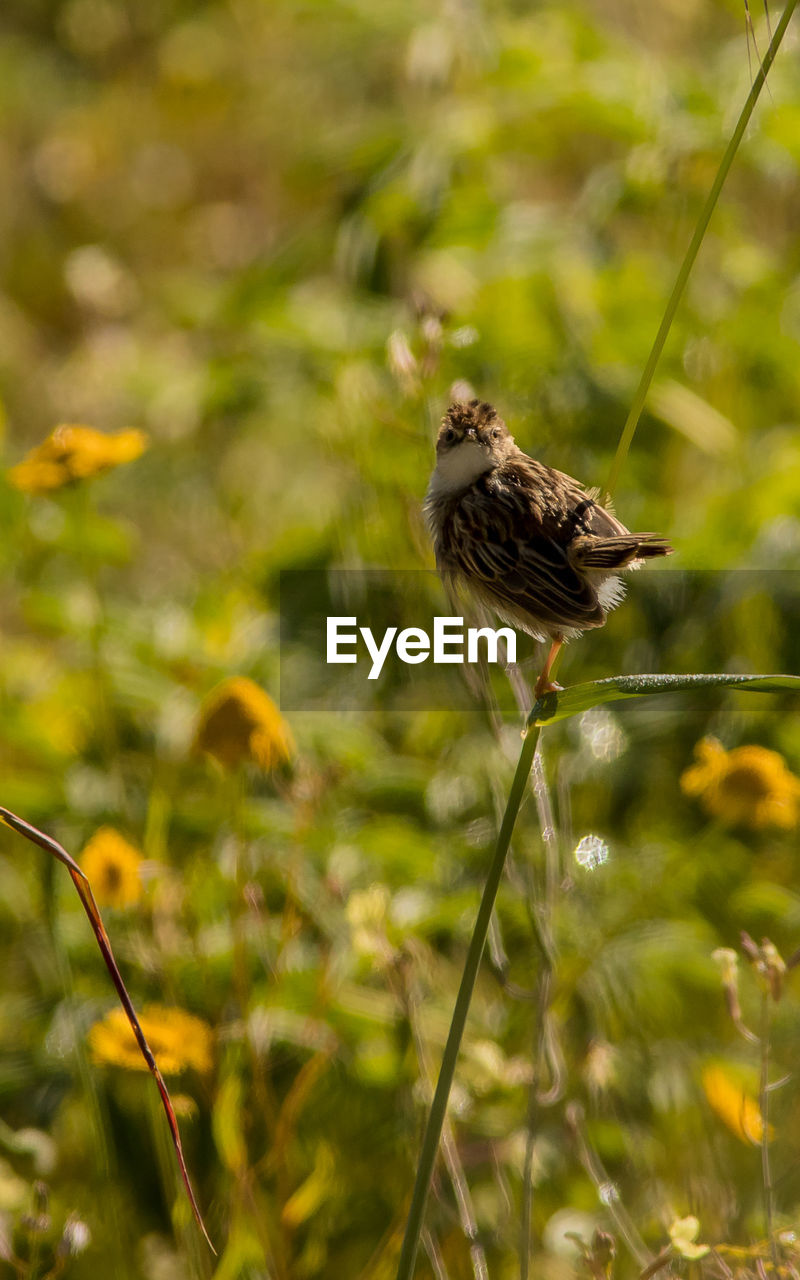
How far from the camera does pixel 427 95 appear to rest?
380 cm

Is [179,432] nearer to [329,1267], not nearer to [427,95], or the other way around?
[427,95]

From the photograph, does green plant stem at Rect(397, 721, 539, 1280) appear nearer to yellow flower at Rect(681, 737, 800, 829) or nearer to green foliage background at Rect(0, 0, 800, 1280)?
green foliage background at Rect(0, 0, 800, 1280)

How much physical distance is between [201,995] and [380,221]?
195cm

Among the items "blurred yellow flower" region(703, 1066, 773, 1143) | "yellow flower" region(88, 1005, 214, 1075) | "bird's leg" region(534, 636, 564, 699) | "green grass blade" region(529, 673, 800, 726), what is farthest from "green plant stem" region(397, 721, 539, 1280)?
"blurred yellow flower" region(703, 1066, 773, 1143)

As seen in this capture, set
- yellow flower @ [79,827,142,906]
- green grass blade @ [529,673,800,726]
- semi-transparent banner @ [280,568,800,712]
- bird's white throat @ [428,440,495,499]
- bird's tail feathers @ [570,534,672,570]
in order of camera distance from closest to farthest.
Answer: green grass blade @ [529,673,800,726]
bird's tail feathers @ [570,534,672,570]
bird's white throat @ [428,440,495,499]
yellow flower @ [79,827,142,906]
semi-transparent banner @ [280,568,800,712]

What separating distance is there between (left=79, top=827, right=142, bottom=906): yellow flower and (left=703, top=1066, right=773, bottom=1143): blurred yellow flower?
760 mm

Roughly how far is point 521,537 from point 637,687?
395 millimetres

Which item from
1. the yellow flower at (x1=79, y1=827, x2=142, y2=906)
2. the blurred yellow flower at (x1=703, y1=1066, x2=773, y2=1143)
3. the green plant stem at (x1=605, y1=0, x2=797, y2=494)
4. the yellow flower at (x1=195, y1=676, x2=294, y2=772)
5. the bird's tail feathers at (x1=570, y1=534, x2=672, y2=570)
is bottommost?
the blurred yellow flower at (x1=703, y1=1066, x2=773, y2=1143)

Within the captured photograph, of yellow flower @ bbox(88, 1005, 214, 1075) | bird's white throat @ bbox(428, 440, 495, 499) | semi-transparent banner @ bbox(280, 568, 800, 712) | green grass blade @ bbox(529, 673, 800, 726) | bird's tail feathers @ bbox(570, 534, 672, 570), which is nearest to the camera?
green grass blade @ bbox(529, 673, 800, 726)

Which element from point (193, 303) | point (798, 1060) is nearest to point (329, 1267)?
point (798, 1060)

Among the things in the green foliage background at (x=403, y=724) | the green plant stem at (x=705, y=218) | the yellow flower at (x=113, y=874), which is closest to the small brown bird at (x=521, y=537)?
the green foliage background at (x=403, y=724)

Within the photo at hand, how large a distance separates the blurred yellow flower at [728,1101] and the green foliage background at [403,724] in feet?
0.14

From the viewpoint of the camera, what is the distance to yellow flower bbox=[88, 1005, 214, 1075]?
139 centimetres

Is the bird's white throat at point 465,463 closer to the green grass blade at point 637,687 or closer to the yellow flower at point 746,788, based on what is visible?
the green grass blade at point 637,687
